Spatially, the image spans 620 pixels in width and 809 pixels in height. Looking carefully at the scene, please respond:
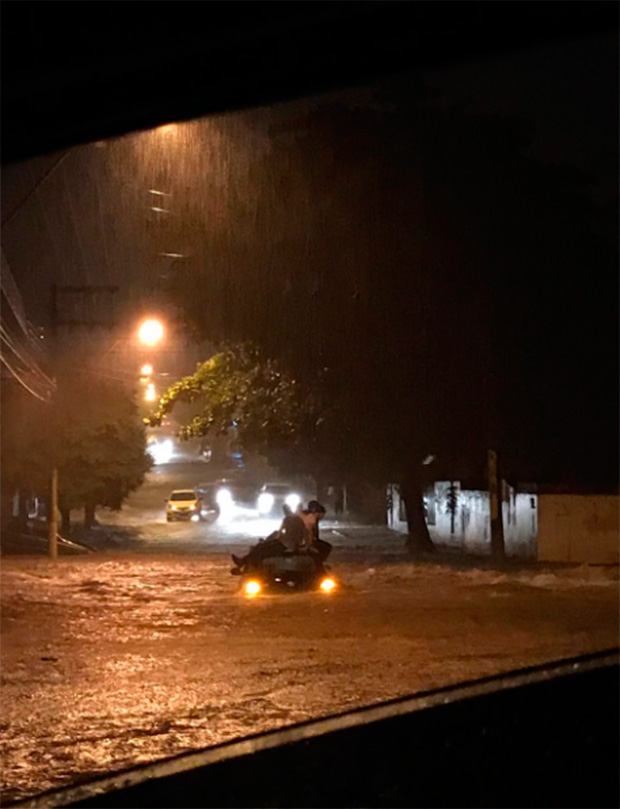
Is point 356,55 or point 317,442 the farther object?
point 317,442

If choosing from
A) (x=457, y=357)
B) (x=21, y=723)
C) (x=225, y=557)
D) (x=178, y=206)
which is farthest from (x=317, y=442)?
(x=21, y=723)

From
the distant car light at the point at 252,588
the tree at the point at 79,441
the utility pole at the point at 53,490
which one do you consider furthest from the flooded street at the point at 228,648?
the tree at the point at 79,441

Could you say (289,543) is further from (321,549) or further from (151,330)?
(151,330)

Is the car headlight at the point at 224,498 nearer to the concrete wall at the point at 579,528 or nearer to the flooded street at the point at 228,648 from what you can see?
the concrete wall at the point at 579,528

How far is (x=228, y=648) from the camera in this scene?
563 inches

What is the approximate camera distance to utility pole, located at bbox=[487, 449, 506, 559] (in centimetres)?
2788

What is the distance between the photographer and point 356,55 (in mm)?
4480

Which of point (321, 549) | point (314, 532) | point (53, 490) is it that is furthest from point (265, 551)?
point (53, 490)

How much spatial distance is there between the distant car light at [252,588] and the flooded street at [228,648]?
44 cm

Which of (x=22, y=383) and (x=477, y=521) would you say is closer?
(x=22, y=383)

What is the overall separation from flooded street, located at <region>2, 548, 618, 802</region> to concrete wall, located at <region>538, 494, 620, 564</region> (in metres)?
1.93

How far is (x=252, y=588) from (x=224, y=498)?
44711 mm

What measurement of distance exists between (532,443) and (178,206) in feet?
31.6

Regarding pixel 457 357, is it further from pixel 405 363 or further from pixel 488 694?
pixel 488 694
